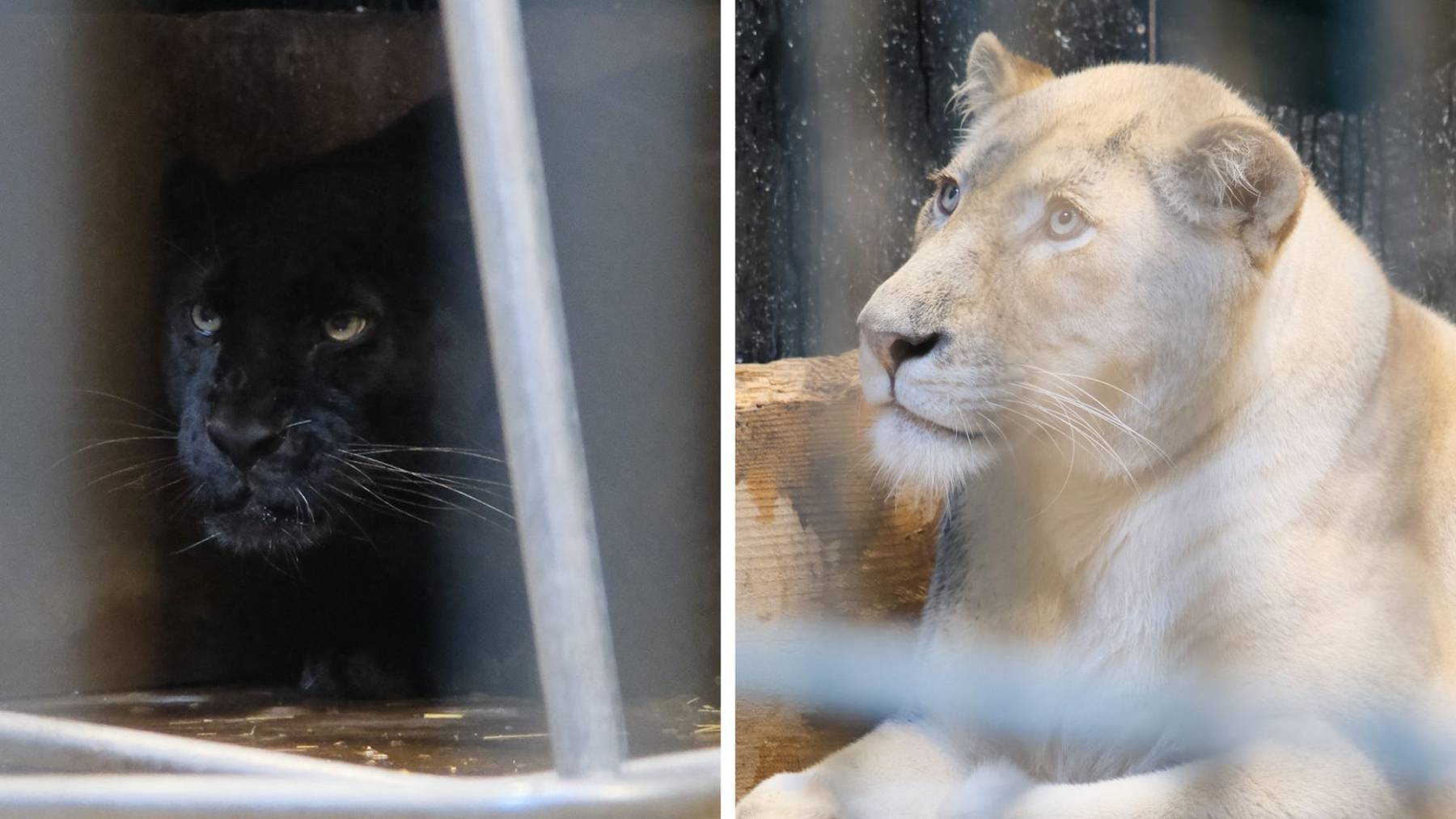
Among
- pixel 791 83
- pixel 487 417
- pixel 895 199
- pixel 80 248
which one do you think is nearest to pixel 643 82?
pixel 791 83

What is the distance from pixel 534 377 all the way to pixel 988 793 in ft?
A: 2.17

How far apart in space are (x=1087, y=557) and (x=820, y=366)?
13.9 inches

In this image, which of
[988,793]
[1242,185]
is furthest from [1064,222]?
[988,793]

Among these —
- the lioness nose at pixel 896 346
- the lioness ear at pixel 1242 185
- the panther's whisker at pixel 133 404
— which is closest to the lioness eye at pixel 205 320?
the panther's whisker at pixel 133 404

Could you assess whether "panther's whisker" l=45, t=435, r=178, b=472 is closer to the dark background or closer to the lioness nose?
the dark background

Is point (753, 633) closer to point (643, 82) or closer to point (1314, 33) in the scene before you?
point (643, 82)

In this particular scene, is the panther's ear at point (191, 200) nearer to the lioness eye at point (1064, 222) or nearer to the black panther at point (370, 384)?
the black panther at point (370, 384)

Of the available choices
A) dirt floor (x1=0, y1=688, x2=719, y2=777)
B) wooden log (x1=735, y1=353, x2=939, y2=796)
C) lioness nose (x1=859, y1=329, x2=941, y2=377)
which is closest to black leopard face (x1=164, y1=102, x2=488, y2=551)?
dirt floor (x1=0, y1=688, x2=719, y2=777)

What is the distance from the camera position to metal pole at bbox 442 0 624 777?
1436 mm

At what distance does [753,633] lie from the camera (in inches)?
58.3

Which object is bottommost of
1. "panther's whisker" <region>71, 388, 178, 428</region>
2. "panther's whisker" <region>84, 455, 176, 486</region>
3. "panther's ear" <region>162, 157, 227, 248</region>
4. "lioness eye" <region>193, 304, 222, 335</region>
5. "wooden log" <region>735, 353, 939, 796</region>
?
"wooden log" <region>735, 353, 939, 796</region>

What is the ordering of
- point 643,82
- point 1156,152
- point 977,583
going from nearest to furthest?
point 1156,152 < point 977,583 < point 643,82

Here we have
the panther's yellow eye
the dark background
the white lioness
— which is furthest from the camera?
the panther's yellow eye

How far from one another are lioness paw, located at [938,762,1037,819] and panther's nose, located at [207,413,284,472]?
0.82m
